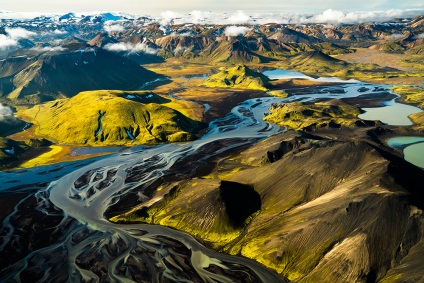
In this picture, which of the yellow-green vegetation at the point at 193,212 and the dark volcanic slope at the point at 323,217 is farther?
the yellow-green vegetation at the point at 193,212

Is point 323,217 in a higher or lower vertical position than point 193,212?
higher

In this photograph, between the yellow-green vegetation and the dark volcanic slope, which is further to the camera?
the yellow-green vegetation

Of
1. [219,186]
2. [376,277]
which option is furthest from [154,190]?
[376,277]

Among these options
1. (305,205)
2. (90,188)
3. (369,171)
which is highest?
(369,171)

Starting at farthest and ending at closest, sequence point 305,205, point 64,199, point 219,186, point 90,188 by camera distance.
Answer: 1. point 90,188
2. point 64,199
3. point 219,186
4. point 305,205

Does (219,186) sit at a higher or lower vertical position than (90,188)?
higher

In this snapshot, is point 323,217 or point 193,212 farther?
point 193,212

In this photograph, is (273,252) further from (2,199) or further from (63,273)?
(2,199)

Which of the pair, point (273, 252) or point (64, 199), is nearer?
point (273, 252)
